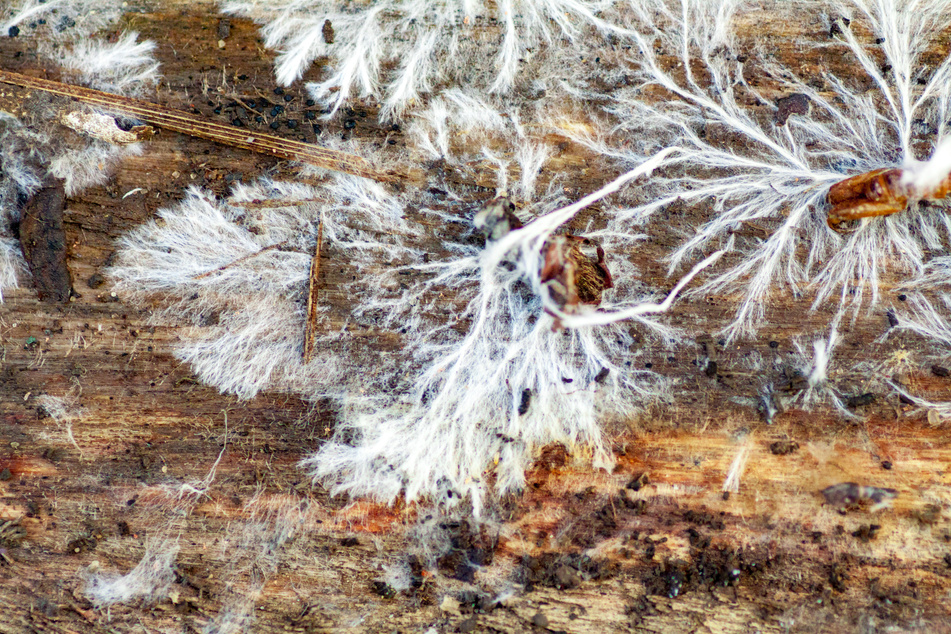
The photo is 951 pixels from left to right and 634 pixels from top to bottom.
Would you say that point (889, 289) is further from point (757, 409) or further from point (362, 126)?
point (362, 126)

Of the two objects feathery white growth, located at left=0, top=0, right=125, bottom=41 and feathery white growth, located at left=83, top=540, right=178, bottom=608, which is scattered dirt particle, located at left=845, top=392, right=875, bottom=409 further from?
feathery white growth, located at left=0, top=0, right=125, bottom=41

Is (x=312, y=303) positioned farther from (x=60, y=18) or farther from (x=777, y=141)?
(x=777, y=141)

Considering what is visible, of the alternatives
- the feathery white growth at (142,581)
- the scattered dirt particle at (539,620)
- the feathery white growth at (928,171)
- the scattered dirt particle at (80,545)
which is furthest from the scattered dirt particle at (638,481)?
the scattered dirt particle at (80,545)

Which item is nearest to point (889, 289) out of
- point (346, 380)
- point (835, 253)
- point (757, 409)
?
point (835, 253)

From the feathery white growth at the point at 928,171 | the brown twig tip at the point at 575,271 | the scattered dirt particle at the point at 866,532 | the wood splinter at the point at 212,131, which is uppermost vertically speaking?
the wood splinter at the point at 212,131

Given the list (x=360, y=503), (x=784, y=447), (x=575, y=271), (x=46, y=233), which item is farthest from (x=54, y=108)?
(x=784, y=447)

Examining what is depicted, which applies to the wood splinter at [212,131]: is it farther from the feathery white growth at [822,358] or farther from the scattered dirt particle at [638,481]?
the feathery white growth at [822,358]
